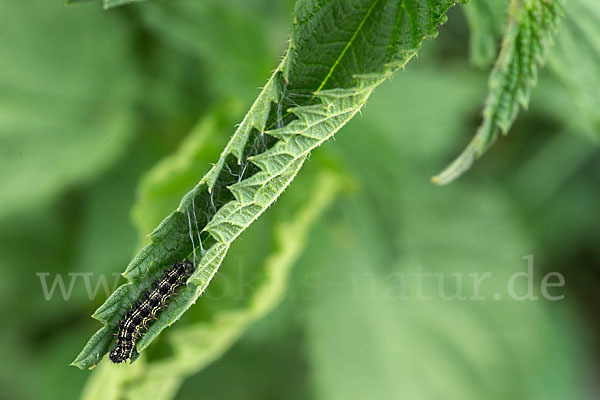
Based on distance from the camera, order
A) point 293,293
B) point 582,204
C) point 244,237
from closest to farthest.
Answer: point 244,237 < point 293,293 < point 582,204

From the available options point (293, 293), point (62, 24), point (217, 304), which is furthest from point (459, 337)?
point (62, 24)

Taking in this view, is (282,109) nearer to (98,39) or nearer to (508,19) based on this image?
(508,19)

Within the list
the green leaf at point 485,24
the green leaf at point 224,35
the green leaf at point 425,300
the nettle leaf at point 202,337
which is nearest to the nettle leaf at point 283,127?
the green leaf at point 485,24

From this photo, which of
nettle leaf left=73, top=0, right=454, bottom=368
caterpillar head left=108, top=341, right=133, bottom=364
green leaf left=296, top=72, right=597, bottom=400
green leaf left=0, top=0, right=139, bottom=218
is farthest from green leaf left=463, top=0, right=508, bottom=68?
green leaf left=0, top=0, right=139, bottom=218

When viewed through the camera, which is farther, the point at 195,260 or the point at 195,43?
the point at 195,43

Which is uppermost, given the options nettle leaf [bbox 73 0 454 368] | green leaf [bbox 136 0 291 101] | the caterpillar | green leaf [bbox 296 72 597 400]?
green leaf [bbox 136 0 291 101]

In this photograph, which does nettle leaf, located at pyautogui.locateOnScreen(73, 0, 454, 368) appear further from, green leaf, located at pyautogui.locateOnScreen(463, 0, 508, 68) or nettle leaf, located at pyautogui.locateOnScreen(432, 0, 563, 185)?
green leaf, located at pyautogui.locateOnScreen(463, 0, 508, 68)
